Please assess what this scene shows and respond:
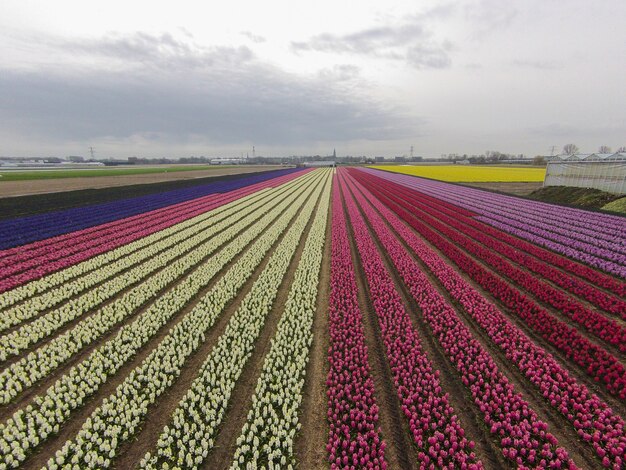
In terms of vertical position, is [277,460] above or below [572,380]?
below

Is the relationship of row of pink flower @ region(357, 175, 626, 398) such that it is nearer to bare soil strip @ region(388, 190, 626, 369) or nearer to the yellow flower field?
bare soil strip @ region(388, 190, 626, 369)

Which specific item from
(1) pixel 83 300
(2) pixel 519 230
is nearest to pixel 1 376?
(1) pixel 83 300

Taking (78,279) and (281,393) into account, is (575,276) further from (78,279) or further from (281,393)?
(78,279)

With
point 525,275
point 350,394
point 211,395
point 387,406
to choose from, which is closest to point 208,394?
point 211,395

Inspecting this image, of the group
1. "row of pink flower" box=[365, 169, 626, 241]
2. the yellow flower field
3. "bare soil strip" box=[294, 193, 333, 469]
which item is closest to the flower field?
"bare soil strip" box=[294, 193, 333, 469]

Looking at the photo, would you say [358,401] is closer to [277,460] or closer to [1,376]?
[277,460]
